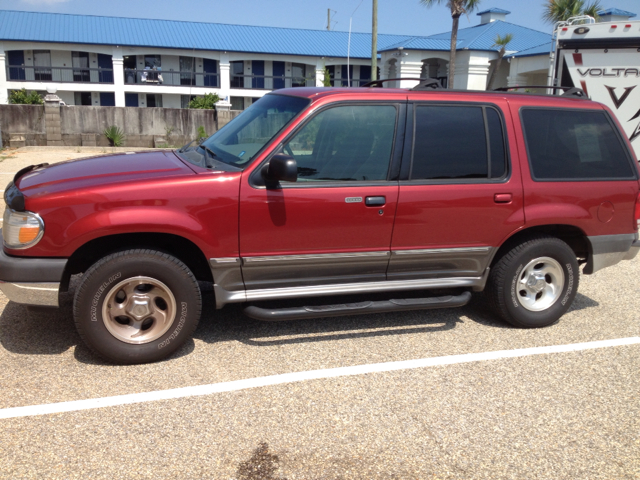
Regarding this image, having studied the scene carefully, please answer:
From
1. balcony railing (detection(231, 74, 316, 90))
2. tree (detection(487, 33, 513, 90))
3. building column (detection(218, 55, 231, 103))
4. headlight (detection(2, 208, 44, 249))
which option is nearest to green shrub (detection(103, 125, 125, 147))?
headlight (detection(2, 208, 44, 249))

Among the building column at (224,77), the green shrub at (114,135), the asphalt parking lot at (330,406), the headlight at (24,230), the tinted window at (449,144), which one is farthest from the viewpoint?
the building column at (224,77)

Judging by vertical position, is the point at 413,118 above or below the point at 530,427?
above

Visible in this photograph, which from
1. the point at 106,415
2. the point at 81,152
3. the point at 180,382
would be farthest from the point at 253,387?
the point at 81,152

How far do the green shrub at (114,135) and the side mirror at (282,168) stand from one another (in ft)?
63.5

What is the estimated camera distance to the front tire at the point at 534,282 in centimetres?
496

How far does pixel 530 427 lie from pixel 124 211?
2864mm

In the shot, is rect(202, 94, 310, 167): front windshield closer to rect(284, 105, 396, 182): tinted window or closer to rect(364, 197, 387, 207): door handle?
rect(284, 105, 396, 182): tinted window

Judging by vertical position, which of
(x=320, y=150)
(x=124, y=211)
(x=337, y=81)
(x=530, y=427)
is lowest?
(x=530, y=427)

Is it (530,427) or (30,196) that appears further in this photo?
(30,196)

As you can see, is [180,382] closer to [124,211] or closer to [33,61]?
[124,211]

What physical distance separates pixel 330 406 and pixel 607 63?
766cm

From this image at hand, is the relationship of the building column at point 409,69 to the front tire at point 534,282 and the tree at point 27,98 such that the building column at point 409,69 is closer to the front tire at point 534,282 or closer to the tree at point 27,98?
the tree at point 27,98

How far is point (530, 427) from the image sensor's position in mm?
3564

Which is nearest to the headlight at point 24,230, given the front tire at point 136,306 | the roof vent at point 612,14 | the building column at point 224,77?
the front tire at point 136,306
